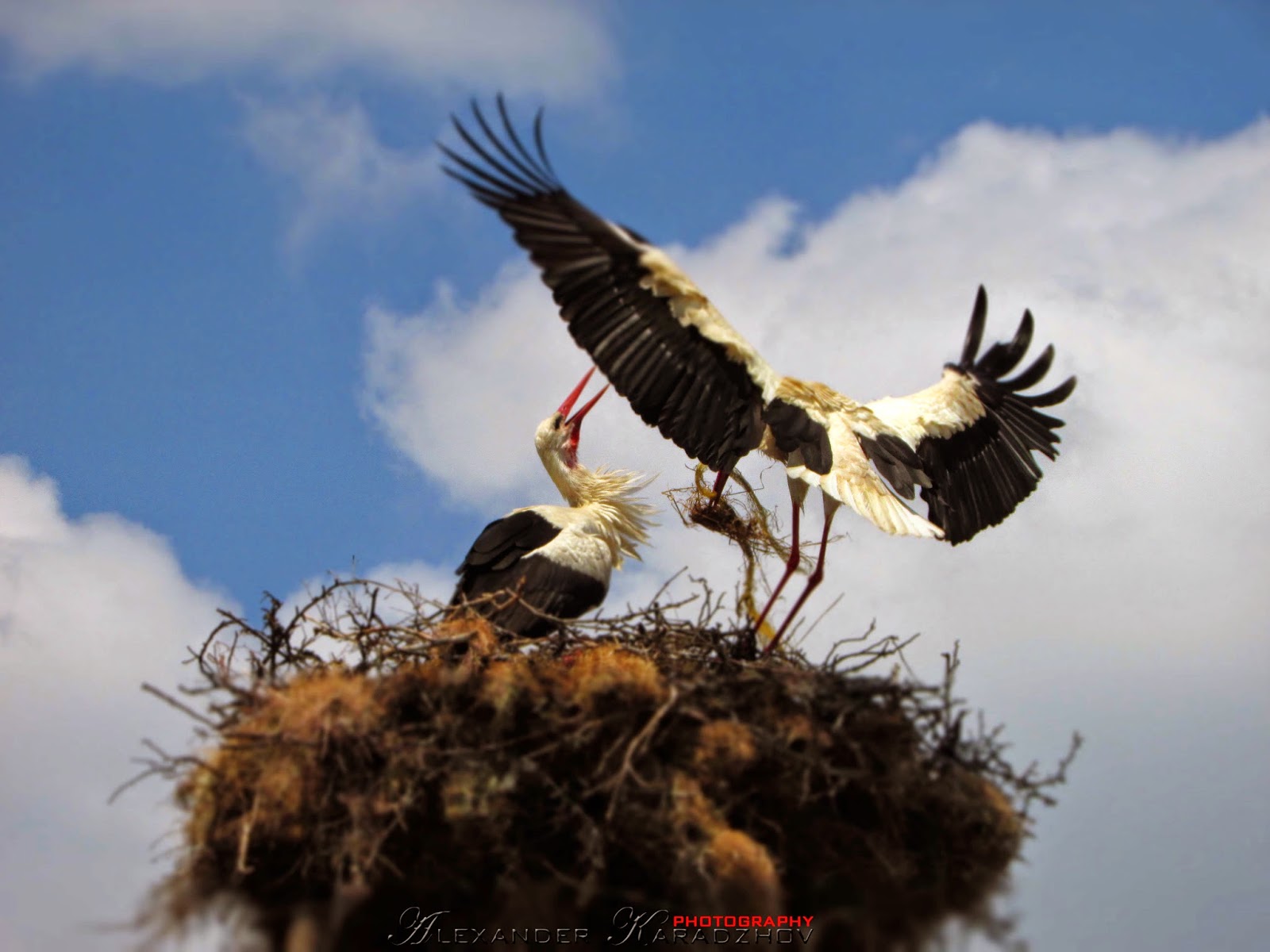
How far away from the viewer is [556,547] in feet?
21.4

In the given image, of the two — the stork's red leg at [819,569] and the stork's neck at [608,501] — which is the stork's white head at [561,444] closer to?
the stork's neck at [608,501]

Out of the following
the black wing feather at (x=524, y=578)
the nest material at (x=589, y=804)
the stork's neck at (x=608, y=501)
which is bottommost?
the nest material at (x=589, y=804)

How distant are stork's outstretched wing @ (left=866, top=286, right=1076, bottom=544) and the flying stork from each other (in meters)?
0.02

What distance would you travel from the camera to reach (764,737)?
4.73 m

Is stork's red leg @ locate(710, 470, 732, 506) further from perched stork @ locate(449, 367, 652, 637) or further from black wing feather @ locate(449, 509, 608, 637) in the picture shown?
black wing feather @ locate(449, 509, 608, 637)

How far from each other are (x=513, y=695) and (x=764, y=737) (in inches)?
36.4

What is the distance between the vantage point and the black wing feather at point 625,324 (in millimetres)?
6074

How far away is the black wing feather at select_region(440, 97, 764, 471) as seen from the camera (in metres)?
6.07

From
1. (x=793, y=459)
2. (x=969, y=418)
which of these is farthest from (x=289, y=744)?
(x=969, y=418)

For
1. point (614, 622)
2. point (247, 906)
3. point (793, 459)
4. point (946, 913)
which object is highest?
point (793, 459)

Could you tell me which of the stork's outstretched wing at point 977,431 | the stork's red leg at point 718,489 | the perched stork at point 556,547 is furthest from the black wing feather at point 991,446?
the perched stork at point 556,547

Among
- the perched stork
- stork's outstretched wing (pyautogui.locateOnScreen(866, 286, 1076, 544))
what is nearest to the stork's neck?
the perched stork

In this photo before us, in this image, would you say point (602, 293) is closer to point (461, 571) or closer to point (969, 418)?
point (461, 571)

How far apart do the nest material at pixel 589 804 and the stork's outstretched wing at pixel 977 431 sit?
206 centimetres
